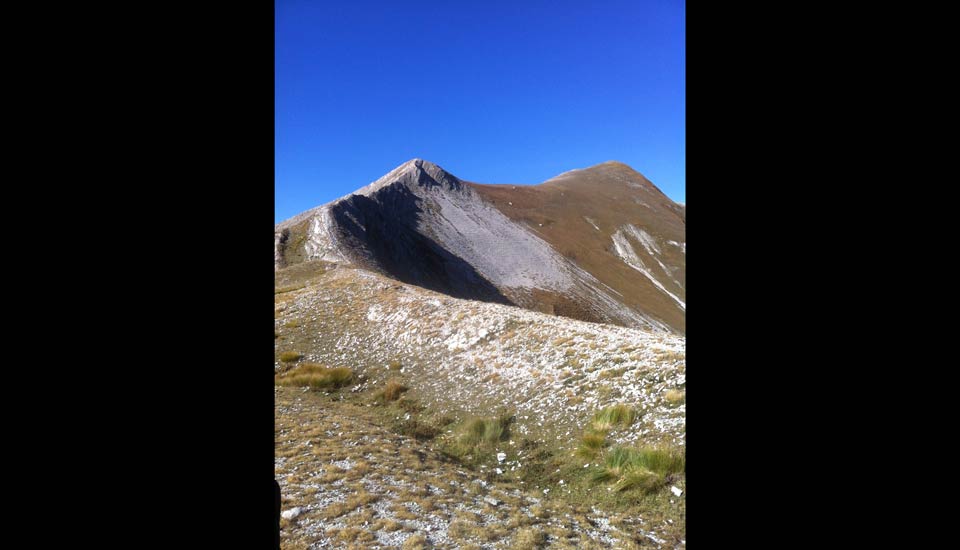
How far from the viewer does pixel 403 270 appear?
37.1 metres

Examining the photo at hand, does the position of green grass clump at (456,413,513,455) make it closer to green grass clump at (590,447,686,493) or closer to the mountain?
green grass clump at (590,447,686,493)

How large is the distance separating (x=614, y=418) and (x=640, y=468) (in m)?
1.47

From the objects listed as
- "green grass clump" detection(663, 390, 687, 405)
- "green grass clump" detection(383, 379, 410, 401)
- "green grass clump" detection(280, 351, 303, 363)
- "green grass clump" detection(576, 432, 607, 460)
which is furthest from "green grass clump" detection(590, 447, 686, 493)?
"green grass clump" detection(280, 351, 303, 363)

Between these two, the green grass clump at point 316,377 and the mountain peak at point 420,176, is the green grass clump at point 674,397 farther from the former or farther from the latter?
the mountain peak at point 420,176

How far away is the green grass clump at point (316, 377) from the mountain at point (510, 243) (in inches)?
462

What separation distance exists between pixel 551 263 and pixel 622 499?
5013 cm

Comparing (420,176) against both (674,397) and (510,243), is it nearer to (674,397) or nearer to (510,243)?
(510,243)

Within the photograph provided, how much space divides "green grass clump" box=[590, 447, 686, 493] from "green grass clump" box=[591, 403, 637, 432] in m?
0.93

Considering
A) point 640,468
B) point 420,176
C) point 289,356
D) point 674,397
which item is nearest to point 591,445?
Answer: point 640,468

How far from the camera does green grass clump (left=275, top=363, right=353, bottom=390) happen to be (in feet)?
39.5

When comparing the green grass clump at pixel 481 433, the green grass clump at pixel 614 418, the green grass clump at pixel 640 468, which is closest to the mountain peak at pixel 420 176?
the green grass clump at pixel 481 433
